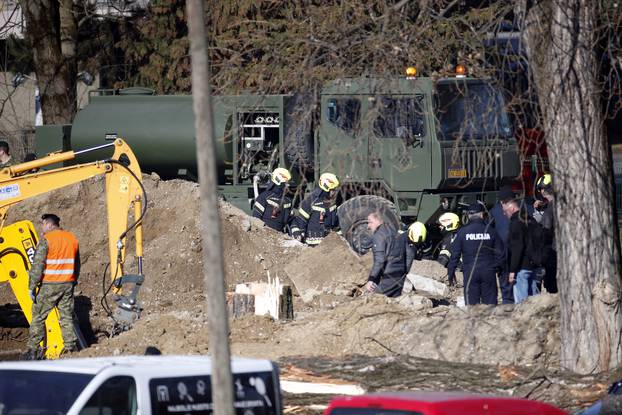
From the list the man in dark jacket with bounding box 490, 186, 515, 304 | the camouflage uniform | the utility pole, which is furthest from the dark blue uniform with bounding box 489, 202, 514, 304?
the utility pole

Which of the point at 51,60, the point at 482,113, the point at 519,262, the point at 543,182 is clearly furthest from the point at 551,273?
the point at 51,60

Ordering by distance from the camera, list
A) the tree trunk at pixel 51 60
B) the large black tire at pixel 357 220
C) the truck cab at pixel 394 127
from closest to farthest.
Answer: the truck cab at pixel 394 127, the large black tire at pixel 357 220, the tree trunk at pixel 51 60

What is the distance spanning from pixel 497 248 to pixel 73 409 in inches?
359

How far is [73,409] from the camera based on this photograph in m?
7.23

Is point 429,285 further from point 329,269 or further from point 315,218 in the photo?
point 315,218

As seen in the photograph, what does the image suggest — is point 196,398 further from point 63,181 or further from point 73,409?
point 63,181

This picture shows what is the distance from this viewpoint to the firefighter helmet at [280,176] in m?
20.7

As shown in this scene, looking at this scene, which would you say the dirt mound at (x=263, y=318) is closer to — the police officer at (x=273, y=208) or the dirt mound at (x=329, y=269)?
the dirt mound at (x=329, y=269)

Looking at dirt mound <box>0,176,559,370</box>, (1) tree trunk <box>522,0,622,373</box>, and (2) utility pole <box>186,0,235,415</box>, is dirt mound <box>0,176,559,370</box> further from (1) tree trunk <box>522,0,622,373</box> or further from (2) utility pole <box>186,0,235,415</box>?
(2) utility pole <box>186,0,235,415</box>

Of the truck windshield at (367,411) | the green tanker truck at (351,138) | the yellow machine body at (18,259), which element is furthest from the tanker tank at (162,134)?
the truck windshield at (367,411)

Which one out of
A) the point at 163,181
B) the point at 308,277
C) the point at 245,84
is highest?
the point at 245,84

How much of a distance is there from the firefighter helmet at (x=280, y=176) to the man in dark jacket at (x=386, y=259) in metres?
4.89

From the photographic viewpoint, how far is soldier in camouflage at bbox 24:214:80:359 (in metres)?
15.1

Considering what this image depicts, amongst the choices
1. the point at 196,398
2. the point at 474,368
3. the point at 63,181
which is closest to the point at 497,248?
the point at 474,368
